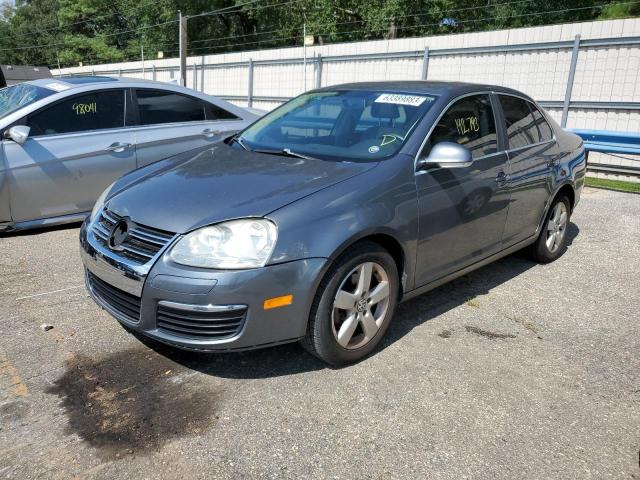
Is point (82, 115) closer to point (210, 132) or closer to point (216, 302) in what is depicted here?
point (210, 132)

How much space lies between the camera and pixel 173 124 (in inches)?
246

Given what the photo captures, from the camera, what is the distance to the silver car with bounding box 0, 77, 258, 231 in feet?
17.3

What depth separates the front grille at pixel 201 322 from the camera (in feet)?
9.08

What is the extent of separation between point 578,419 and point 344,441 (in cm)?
124

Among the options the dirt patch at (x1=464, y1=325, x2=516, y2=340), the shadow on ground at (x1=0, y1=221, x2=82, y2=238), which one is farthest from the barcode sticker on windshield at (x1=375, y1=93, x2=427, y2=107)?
the shadow on ground at (x1=0, y1=221, x2=82, y2=238)

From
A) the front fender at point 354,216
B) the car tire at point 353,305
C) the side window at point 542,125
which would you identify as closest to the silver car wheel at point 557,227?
the side window at point 542,125

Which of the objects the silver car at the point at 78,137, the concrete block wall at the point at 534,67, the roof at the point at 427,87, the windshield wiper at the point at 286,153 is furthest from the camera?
the concrete block wall at the point at 534,67

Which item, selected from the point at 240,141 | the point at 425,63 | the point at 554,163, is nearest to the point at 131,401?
the point at 240,141

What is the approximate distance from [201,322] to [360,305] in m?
0.91

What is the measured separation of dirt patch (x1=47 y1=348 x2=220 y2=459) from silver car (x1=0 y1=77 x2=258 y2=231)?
108 inches

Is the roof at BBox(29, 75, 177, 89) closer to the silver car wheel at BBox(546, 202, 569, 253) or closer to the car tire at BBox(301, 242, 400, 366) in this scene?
the car tire at BBox(301, 242, 400, 366)

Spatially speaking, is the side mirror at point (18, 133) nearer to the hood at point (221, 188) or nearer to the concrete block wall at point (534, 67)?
the hood at point (221, 188)

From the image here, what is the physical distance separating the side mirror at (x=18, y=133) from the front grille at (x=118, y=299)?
8.39 ft

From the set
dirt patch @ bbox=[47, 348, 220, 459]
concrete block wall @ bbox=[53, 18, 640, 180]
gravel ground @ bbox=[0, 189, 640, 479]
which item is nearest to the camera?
gravel ground @ bbox=[0, 189, 640, 479]
